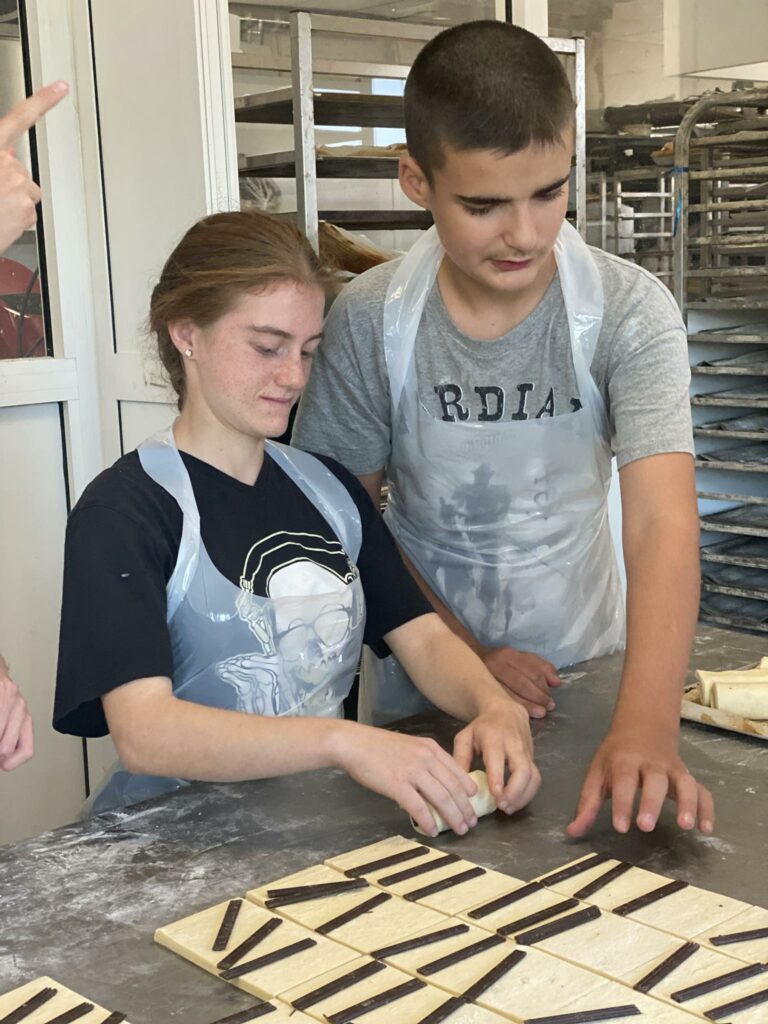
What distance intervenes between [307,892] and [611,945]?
0.89 ft

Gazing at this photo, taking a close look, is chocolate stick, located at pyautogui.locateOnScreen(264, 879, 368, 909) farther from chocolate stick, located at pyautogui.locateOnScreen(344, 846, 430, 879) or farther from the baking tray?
the baking tray

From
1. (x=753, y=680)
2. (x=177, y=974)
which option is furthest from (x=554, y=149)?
(x=177, y=974)

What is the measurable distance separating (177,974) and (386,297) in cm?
102

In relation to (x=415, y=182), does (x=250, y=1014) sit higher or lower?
lower

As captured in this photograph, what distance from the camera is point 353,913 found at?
1043mm

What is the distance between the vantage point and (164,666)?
51.3 inches

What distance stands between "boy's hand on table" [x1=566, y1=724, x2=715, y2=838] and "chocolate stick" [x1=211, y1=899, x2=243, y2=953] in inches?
13.7

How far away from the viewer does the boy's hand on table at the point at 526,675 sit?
1.58 metres

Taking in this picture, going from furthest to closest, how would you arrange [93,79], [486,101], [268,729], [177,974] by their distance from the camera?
[93,79]
[486,101]
[268,729]
[177,974]

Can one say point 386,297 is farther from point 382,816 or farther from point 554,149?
point 382,816

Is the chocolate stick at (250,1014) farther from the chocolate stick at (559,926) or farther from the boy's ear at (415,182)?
the boy's ear at (415,182)

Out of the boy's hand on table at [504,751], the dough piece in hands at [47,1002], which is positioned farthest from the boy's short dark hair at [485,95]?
the dough piece in hands at [47,1002]

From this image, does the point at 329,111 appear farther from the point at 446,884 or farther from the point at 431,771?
the point at 446,884

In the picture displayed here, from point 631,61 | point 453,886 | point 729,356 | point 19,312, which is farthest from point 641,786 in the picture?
point 631,61
